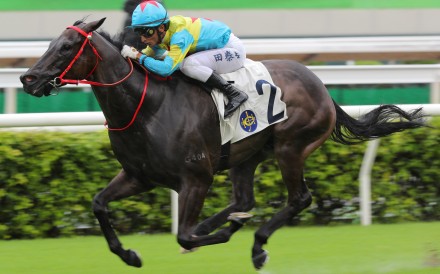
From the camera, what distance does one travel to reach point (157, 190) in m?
6.49

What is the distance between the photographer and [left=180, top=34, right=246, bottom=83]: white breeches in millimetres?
5051

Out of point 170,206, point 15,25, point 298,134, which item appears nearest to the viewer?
point 298,134

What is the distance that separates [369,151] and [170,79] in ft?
6.99

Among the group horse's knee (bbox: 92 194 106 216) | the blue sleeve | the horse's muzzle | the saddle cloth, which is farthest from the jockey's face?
horse's knee (bbox: 92 194 106 216)

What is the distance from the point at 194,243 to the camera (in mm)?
4902

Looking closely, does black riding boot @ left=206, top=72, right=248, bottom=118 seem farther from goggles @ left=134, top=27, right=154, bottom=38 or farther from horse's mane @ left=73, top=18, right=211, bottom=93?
goggles @ left=134, top=27, right=154, bottom=38

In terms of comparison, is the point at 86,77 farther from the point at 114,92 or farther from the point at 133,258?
the point at 133,258

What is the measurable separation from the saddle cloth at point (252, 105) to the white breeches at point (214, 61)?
0.18 feet

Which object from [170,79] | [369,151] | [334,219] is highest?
[170,79]

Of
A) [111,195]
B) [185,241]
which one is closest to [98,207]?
[111,195]

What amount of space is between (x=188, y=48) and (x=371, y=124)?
1.57m

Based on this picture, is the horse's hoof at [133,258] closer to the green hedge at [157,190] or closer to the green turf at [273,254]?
the green turf at [273,254]

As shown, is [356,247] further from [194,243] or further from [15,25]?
[15,25]

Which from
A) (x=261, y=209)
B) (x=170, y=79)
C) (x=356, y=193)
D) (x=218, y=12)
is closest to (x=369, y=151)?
(x=356, y=193)
